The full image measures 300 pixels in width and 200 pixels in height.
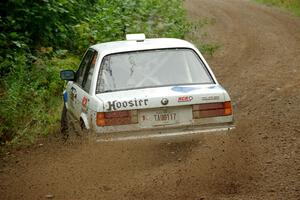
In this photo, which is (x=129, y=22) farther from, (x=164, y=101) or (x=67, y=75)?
(x=164, y=101)

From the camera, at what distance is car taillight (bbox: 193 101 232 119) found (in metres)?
6.65

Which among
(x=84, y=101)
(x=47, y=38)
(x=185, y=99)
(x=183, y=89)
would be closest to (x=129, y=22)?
(x=47, y=38)

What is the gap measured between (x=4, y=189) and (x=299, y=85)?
7.75 meters

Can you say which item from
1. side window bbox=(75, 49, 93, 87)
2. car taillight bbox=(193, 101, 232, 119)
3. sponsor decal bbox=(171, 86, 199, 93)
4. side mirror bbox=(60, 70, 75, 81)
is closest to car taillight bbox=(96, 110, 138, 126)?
sponsor decal bbox=(171, 86, 199, 93)

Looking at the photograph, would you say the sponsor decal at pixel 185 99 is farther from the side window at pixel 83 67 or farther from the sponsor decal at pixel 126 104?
the side window at pixel 83 67

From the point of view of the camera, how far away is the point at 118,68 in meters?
7.14

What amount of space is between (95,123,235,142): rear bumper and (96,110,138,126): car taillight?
0.12 meters

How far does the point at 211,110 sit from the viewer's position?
22.0 feet

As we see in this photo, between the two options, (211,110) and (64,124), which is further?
(64,124)

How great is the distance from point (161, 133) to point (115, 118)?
1.79 feet

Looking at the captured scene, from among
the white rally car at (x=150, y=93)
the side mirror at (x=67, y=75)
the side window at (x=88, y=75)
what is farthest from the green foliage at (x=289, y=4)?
the white rally car at (x=150, y=93)

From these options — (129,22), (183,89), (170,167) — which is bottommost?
(170,167)

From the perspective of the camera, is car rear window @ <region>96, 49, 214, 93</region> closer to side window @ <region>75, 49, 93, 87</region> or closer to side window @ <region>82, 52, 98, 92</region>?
side window @ <region>82, 52, 98, 92</region>

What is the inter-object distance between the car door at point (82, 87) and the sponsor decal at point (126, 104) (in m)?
0.63
